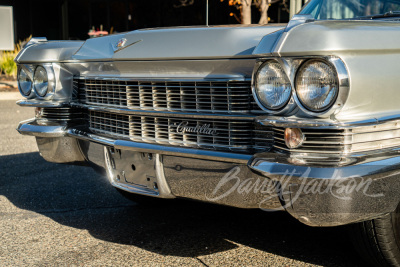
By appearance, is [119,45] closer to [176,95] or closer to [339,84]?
[176,95]

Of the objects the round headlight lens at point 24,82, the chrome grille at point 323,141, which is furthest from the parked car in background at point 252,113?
the round headlight lens at point 24,82

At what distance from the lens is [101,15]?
71.1ft

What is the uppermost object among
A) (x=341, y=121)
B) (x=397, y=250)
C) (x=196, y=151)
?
(x=341, y=121)

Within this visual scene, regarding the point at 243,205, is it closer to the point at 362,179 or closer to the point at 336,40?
the point at 362,179

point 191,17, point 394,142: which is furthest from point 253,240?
point 191,17

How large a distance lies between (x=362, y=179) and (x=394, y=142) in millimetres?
294

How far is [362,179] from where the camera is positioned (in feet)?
7.10

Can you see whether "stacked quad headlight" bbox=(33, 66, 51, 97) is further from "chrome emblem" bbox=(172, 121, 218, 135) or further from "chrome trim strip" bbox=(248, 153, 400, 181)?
"chrome trim strip" bbox=(248, 153, 400, 181)

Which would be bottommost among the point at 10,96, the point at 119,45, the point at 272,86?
the point at 10,96

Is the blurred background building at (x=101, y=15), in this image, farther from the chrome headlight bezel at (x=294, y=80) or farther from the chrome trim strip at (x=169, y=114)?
the chrome headlight bezel at (x=294, y=80)

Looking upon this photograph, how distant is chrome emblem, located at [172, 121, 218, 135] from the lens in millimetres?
2676

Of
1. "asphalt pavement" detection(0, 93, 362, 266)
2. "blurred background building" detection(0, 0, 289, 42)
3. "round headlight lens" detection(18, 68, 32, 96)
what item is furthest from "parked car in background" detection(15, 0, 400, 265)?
"blurred background building" detection(0, 0, 289, 42)

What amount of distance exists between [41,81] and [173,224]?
1.33 metres

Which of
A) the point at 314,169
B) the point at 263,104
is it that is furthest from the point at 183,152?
the point at 314,169
